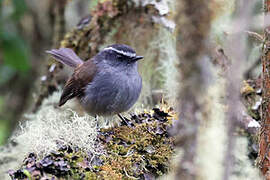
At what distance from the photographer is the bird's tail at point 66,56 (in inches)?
202

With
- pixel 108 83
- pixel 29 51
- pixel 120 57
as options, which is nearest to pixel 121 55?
pixel 120 57

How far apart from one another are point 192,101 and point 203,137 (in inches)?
9.5

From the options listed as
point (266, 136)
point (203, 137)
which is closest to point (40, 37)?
point (266, 136)

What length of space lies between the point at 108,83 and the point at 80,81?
0.48 meters

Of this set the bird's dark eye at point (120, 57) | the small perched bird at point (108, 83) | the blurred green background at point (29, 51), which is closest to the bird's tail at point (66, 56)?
the small perched bird at point (108, 83)

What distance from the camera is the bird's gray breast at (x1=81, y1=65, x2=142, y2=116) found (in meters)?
4.27

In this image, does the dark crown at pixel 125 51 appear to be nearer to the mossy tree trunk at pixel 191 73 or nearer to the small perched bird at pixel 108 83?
the small perched bird at pixel 108 83

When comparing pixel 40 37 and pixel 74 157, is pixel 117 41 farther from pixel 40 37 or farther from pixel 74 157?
pixel 40 37

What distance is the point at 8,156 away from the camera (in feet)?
14.9

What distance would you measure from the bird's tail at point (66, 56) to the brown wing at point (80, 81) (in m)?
0.36

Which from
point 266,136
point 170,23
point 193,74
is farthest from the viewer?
point 170,23

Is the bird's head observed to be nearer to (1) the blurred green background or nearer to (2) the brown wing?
(2) the brown wing

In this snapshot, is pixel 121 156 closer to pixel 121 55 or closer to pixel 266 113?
pixel 266 113

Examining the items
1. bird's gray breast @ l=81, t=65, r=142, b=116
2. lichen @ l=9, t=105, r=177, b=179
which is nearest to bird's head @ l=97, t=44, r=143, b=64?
bird's gray breast @ l=81, t=65, r=142, b=116
